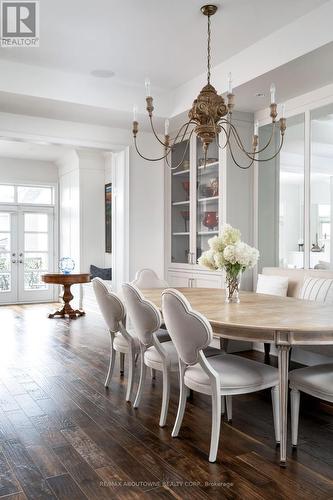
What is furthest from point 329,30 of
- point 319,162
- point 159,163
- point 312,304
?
point 159,163

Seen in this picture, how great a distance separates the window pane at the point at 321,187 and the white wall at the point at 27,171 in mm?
6058

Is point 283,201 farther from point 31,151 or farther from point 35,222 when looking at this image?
point 35,222

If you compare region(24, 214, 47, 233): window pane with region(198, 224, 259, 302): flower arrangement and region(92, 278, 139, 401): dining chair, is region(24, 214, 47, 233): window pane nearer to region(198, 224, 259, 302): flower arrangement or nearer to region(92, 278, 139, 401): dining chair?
region(92, 278, 139, 401): dining chair

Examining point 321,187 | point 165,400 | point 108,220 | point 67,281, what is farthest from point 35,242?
point 165,400

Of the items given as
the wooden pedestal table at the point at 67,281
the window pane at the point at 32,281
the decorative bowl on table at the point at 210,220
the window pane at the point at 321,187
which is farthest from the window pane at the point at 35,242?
the window pane at the point at 321,187

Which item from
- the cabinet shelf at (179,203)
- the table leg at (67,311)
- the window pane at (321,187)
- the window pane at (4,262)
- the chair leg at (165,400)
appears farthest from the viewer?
the window pane at (4,262)

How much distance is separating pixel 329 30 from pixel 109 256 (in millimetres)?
5671

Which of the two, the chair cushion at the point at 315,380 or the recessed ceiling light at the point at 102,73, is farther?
the recessed ceiling light at the point at 102,73

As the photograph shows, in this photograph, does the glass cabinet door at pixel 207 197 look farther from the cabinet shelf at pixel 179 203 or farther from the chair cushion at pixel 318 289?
the chair cushion at pixel 318 289

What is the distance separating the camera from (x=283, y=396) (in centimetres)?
231

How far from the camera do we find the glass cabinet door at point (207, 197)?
516 cm

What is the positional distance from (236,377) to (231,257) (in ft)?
3.01

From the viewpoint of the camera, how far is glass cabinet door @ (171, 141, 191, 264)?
5.68 m

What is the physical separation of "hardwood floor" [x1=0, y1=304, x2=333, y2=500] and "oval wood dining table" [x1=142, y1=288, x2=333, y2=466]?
0.79ft
